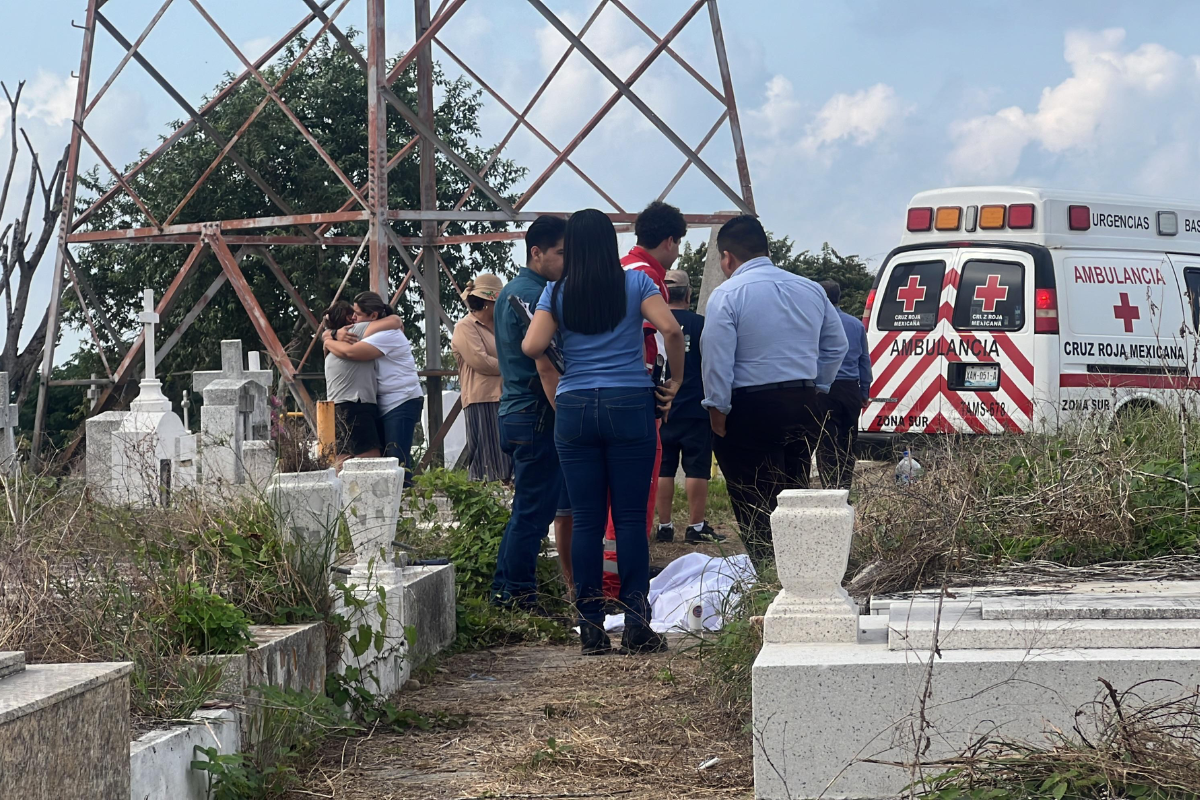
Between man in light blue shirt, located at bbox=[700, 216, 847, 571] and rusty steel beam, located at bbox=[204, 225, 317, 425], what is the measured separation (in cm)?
546

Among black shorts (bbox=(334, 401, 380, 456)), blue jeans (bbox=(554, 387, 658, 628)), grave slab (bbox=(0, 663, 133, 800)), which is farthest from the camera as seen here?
black shorts (bbox=(334, 401, 380, 456))

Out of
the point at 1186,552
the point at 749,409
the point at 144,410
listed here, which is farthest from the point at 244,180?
the point at 1186,552

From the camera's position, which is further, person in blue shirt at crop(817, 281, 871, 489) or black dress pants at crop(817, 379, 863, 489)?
person in blue shirt at crop(817, 281, 871, 489)

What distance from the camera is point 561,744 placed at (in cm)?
418

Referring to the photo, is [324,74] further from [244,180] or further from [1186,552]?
[1186,552]

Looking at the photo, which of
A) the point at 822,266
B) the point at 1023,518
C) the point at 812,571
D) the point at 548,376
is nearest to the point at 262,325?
the point at 548,376

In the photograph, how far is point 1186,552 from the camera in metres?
4.77

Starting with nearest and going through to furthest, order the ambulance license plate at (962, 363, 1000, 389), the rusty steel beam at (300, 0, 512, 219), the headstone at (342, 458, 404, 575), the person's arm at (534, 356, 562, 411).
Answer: the headstone at (342, 458, 404, 575) < the person's arm at (534, 356, 562, 411) < the rusty steel beam at (300, 0, 512, 219) < the ambulance license plate at (962, 363, 1000, 389)

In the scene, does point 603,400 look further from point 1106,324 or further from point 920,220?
point 920,220

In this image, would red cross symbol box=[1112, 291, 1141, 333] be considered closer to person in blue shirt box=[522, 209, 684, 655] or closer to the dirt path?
person in blue shirt box=[522, 209, 684, 655]

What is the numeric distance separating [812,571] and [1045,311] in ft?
23.7

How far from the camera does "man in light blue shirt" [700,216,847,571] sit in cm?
600

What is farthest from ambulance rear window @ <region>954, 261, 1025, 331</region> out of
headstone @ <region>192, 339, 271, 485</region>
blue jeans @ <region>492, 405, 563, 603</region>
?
headstone @ <region>192, 339, 271, 485</region>

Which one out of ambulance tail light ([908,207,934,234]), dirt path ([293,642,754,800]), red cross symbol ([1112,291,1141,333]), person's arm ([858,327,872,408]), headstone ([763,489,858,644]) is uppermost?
ambulance tail light ([908,207,934,234])
